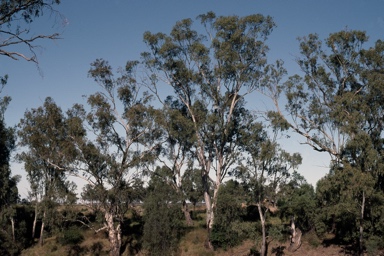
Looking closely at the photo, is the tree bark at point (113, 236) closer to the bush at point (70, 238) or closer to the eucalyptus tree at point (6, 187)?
the bush at point (70, 238)

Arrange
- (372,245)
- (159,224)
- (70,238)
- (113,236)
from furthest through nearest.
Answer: (70,238)
(113,236)
(159,224)
(372,245)

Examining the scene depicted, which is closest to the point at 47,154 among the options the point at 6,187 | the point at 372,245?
the point at 6,187

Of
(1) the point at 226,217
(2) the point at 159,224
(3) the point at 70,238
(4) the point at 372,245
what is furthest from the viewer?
(3) the point at 70,238

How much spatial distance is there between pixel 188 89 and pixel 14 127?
1966 cm

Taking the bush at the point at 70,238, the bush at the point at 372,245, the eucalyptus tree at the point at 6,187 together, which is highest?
the eucalyptus tree at the point at 6,187

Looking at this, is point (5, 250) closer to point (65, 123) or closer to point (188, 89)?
point (65, 123)

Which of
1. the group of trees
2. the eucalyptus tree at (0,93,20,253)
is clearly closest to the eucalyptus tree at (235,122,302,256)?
the group of trees

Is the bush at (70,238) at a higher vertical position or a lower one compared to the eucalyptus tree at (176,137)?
lower

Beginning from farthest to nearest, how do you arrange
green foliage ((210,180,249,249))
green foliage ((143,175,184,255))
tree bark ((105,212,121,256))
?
tree bark ((105,212,121,256))
green foliage ((210,180,249,249))
green foliage ((143,175,184,255))

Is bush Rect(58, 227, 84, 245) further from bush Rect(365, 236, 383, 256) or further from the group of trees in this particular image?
bush Rect(365, 236, 383, 256)

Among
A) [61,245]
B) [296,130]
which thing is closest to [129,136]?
[61,245]

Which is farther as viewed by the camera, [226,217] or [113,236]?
[113,236]

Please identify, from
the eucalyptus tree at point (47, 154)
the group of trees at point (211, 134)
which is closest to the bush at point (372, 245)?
the group of trees at point (211, 134)

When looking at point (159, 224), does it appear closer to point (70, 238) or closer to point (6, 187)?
point (70, 238)
